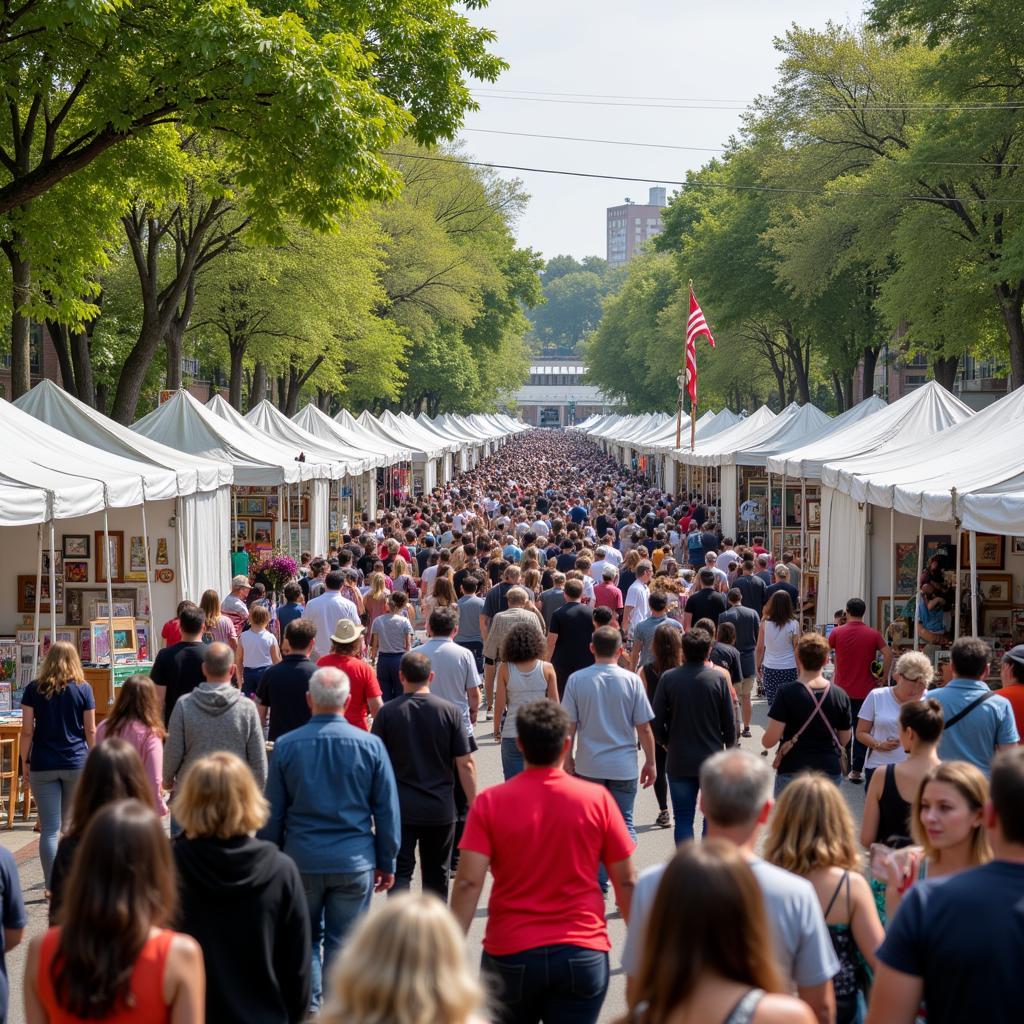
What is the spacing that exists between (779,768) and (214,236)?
22.6 m

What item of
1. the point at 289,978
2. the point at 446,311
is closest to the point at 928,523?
the point at 289,978

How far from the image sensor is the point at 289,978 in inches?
170

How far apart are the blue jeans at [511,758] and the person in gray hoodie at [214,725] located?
2.26 m

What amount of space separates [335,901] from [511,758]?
3.24m

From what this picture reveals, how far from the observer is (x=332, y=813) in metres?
5.80

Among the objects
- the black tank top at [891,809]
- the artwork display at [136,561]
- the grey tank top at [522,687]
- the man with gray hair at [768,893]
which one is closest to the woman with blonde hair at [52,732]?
the grey tank top at [522,687]

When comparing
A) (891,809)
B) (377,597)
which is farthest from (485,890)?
(377,597)

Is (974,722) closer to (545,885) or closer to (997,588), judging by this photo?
(545,885)

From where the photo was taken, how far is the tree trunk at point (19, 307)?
17.7 m

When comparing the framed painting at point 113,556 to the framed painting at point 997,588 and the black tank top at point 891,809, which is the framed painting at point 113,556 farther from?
the black tank top at point 891,809

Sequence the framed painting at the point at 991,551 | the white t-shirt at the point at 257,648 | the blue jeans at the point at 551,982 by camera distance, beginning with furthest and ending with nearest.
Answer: the framed painting at the point at 991,551 < the white t-shirt at the point at 257,648 < the blue jeans at the point at 551,982

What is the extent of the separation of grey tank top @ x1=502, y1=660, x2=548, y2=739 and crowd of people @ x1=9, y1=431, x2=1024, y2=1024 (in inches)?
0.7

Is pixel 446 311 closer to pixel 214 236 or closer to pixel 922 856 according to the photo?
pixel 214 236

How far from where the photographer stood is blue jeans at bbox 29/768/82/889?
797 cm
